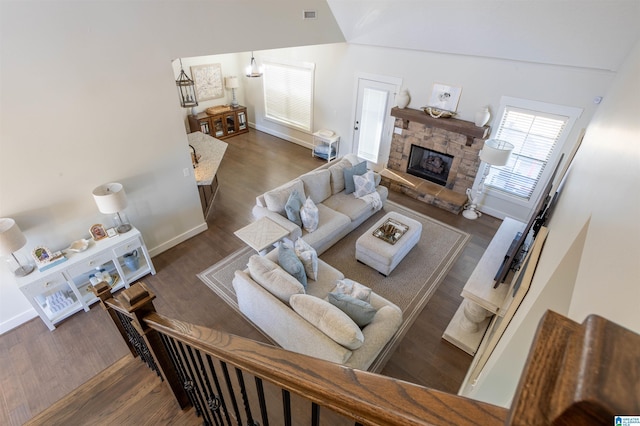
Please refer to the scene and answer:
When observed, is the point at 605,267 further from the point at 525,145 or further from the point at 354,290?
the point at 525,145

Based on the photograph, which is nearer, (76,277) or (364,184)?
(76,277)

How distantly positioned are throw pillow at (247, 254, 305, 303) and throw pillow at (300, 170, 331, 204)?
187 centimetres

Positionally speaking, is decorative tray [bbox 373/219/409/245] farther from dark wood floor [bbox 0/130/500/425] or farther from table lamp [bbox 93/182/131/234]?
table lamp [bbox 93/182/131/234]

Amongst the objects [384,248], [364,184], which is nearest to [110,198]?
[384,248]

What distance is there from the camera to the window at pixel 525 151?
A: 4766mm

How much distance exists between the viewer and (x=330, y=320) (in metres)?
2.79

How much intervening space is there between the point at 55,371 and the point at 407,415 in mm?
4179

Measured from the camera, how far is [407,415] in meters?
0.59

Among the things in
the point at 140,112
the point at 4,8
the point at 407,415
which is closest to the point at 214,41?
the point at 140,112

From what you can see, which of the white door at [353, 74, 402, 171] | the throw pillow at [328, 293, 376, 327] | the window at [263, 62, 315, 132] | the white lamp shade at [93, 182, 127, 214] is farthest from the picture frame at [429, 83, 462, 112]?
the white lamp shade at [93, 182, 127, 214]

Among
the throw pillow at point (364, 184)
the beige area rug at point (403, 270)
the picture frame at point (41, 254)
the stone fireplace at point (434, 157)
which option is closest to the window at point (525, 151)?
the stone fireplace at point (434, 157)

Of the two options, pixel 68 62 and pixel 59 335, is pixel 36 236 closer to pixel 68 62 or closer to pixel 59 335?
pixel 59 335

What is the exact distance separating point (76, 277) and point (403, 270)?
14.2 ft

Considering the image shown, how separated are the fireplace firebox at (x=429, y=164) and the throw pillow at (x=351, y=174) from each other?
1.47 m
